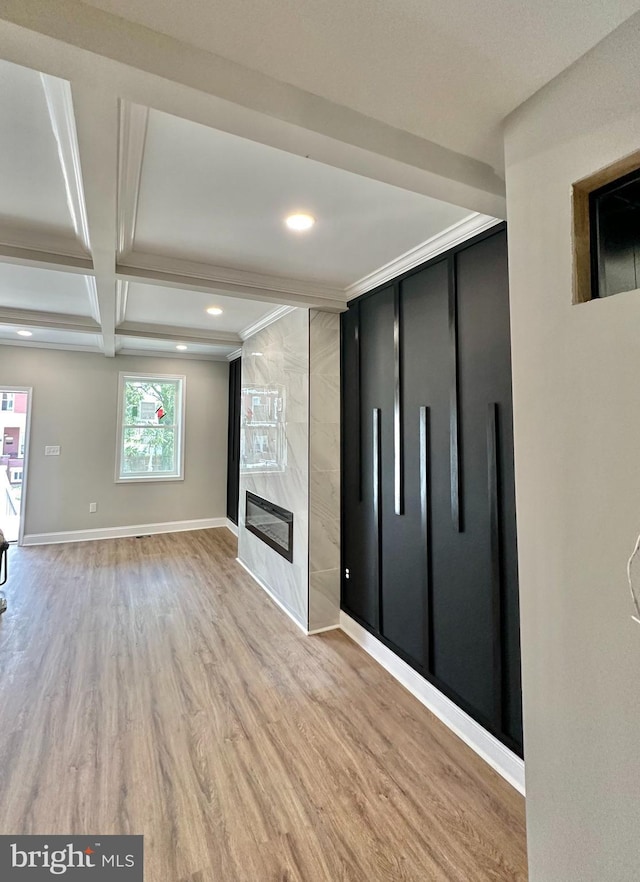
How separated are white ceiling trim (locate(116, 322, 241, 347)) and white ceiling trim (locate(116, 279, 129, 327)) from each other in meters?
0.15

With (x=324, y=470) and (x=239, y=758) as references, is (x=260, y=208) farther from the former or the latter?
(x=239, y=758)

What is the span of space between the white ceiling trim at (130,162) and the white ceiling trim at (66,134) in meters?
0.15

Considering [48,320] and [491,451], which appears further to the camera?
Answer: [48,320]

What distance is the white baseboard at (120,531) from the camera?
5.36 metres

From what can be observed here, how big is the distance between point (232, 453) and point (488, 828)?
5.30m

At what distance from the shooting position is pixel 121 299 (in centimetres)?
346

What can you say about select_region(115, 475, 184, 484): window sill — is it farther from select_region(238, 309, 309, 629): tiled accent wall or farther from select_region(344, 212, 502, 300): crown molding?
select_region(344, 212, 502, 300): crown molding

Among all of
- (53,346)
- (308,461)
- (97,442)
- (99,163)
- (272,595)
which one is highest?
(53,346)

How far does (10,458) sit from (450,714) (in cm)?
765

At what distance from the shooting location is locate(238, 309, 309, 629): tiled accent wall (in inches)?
128

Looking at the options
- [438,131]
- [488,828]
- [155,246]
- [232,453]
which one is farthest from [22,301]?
[488,828]

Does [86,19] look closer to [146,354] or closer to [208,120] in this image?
[208,120]

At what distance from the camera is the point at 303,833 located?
154 centimetres

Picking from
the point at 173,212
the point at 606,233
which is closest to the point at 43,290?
the point at 173,212
